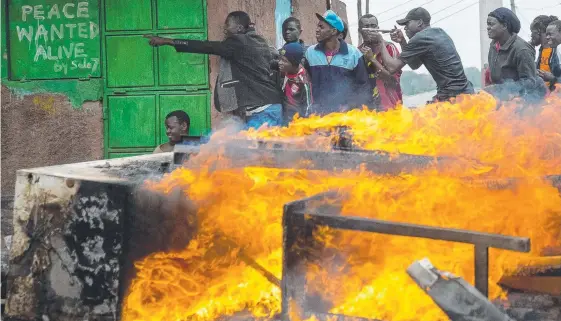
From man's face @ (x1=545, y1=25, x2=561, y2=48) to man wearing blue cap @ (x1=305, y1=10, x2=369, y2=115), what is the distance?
285cm

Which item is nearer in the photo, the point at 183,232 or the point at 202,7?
the point at 183,232

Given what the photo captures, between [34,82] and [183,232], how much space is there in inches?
229

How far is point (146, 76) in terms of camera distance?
9.09 metres

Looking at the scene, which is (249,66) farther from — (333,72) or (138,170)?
(138,170)

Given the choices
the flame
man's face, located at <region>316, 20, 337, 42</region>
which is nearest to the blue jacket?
man's face, located at <region>316, 20, 337, 42</region>

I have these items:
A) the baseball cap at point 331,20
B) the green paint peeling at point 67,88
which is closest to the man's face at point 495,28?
the baseball cap at point 331,20

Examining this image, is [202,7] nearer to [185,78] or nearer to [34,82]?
[185,78]

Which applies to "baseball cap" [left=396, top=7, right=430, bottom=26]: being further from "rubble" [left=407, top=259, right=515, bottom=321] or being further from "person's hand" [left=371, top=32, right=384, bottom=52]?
"rubble" [left=407, top=259, right=515, bottom=321]

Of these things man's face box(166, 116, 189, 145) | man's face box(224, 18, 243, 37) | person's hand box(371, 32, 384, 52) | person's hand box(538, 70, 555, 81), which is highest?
man's face box(224, 18, 243, 37)

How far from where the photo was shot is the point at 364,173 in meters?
3.91

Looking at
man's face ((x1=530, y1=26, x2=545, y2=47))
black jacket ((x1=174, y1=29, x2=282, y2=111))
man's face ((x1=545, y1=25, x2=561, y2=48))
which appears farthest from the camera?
man's face ((x1=530, y1=26, x2=545, y2=47))

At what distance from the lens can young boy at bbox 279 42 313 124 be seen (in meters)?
7.20

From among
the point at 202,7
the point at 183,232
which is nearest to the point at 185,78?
the point at 202,7

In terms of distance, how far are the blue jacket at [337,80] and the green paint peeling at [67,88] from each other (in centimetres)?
324
